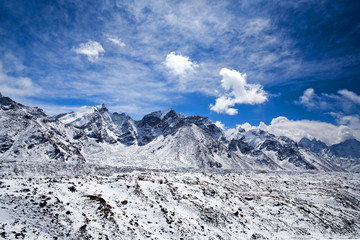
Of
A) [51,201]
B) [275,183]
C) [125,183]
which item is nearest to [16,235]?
[51,201]

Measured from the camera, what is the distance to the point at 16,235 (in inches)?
629

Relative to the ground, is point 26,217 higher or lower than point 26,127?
lower

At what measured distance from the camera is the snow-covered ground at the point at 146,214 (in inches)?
752

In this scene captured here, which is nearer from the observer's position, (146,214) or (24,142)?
(146,214)

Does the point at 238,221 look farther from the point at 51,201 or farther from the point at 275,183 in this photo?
the point at 275,183

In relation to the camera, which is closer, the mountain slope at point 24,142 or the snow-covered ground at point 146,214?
the snow-covered ground at point 146,214

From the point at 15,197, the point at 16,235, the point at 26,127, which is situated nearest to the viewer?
the point at 16,235

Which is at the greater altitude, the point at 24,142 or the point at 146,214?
the point at 24,142

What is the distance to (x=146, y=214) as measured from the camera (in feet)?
84.3

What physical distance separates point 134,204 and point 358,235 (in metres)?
48.5

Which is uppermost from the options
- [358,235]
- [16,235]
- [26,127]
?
[26,127]

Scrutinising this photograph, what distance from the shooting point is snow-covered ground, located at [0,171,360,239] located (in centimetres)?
1911

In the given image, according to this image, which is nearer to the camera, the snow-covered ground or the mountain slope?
the snow-covered ground

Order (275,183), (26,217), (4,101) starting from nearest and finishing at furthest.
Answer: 1. (26,217)
2. (275,183)
3. (4,101)
